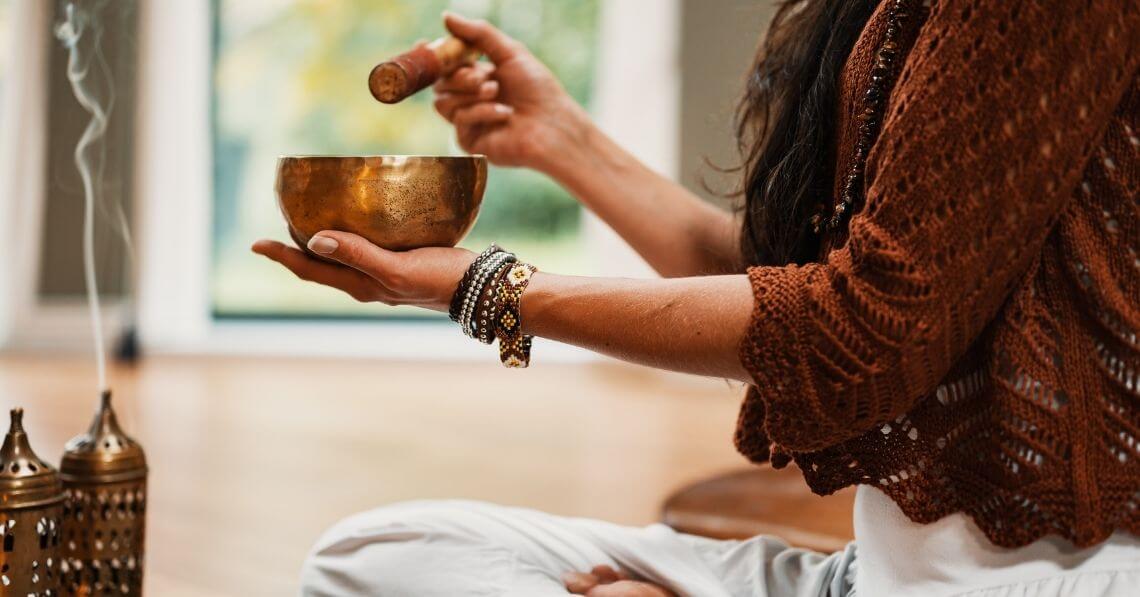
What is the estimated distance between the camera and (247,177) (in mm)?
4898

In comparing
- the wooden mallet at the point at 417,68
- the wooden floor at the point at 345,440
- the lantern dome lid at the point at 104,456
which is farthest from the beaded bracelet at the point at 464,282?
the wooden floor at the point at 345,440

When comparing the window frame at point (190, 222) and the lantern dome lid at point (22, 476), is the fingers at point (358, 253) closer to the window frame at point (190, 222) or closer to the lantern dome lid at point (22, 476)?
the lantern dome lid at point (22, 476)

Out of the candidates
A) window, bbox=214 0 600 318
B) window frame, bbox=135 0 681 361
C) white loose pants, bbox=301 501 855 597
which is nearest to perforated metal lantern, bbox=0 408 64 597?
white loose pants, bbox=301 501 855 597

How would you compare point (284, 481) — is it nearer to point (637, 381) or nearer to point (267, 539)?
point (267, 539)

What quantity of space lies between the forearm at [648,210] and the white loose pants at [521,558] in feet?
1.00

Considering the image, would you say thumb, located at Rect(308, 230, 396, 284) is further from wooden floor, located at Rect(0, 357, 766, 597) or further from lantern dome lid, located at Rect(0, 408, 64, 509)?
wooden floor, located at Rect(0, 357, 766, 597)

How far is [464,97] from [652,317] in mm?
604

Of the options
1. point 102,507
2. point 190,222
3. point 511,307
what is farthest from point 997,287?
point 190,222

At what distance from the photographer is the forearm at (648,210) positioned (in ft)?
4.52

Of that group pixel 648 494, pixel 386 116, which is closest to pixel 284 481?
pixel 648 494

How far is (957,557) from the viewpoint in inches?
37.1

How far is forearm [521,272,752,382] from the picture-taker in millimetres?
894

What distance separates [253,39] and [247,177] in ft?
1.75

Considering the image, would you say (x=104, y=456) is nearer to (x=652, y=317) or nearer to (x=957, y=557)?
(x=652, y=317)
